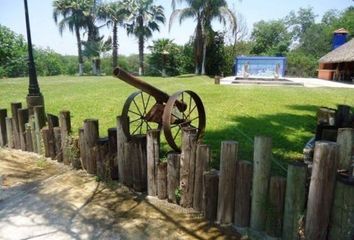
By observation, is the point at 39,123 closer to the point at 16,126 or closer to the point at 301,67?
the point at 16,126

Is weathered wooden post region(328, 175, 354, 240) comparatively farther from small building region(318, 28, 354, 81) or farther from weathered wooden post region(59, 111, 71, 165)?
small building region(318, 28, 354, 81)

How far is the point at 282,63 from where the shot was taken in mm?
32188

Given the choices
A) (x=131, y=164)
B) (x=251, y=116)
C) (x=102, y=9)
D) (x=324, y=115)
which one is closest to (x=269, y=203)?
(x=131, y=164)

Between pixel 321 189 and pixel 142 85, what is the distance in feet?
9.55

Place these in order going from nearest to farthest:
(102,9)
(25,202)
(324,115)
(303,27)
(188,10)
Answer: (25,202) → (324,115) → (188,10) → (102,9) → (303,27)

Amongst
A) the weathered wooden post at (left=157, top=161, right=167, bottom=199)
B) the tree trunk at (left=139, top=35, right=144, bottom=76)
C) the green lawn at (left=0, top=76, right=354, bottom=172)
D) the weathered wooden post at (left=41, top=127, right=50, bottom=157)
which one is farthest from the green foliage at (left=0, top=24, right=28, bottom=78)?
the weathered wooden post at (left=157, top=161, right=167, bottom=199)

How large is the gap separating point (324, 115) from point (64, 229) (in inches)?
175

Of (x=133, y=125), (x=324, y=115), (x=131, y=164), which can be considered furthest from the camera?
(x=133, y=125)

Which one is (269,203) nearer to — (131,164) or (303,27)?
(131,164)

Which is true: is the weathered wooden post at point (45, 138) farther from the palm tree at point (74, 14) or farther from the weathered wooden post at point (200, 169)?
the palm tree at point (74, 14)

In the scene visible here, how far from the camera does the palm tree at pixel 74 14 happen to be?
40812mm

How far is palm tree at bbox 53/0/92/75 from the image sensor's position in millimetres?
40812

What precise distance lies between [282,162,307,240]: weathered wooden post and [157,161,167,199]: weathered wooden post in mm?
1587

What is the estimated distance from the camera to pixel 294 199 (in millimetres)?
3438
